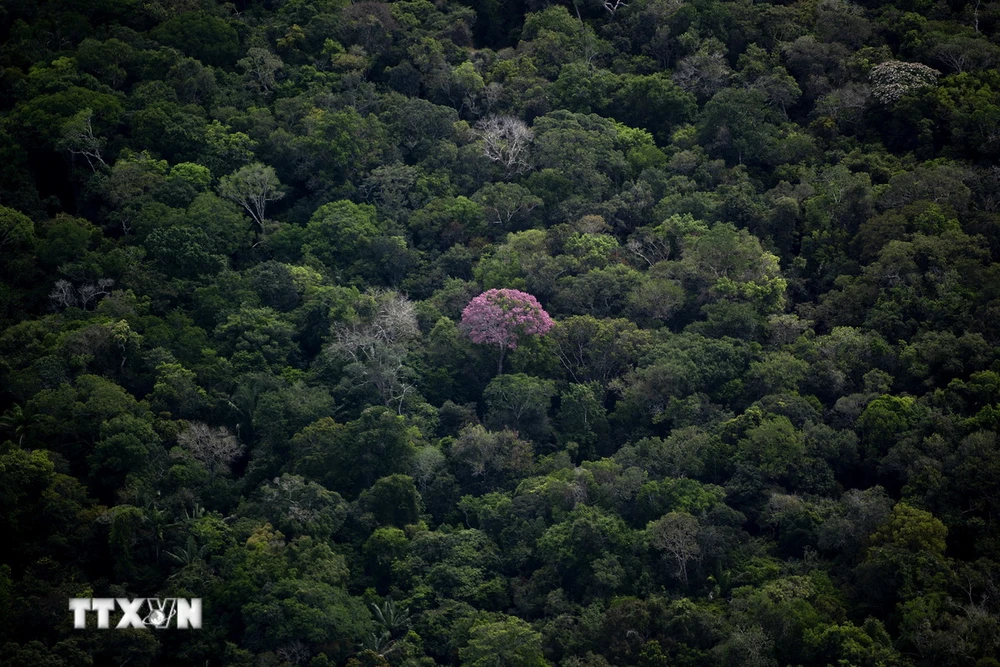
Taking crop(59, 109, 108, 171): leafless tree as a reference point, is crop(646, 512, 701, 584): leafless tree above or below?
below

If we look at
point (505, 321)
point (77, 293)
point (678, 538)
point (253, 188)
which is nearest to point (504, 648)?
point (678, 538)

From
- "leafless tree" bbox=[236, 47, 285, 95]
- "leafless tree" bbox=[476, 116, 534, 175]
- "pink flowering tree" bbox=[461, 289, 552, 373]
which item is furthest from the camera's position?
"leafless tree" bbox=[236, 47, 285, 95]

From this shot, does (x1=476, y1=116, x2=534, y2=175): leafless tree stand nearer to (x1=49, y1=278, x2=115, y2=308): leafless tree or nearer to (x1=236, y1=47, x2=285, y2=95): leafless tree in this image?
(x1=236, y1=47, x2=285, y2=95): leafless tree

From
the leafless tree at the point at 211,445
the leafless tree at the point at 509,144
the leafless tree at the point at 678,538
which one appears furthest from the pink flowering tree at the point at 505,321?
the leafless tree at the point at 678,538

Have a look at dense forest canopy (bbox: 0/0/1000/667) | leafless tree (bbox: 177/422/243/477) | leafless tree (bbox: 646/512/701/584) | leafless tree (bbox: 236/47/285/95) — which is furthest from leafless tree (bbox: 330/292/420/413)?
leafless tree (bbox: 236/47/285/95)

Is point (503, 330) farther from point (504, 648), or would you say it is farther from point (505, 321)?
point (504, 648)

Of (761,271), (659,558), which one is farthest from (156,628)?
(761,271)

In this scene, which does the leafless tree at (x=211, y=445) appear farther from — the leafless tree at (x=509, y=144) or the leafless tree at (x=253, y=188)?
the leafless tree at (x=509, y=144)
